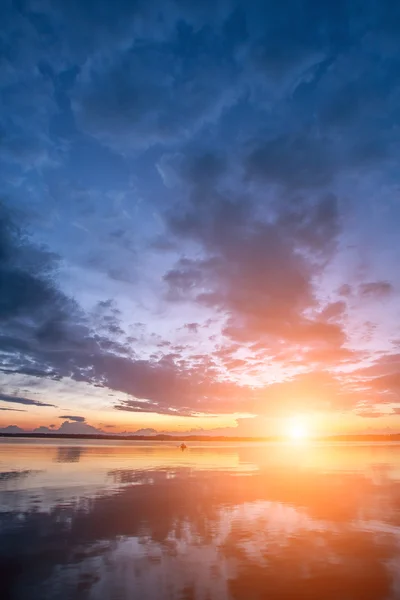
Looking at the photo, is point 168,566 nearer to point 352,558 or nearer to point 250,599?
point 250,599

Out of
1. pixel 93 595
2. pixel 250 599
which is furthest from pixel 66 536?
pixel 250 599

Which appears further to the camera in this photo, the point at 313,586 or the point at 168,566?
the point at 168,566

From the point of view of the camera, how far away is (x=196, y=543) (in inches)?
756

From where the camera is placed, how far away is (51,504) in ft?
91.5

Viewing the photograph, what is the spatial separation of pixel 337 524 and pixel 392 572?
28.3ft

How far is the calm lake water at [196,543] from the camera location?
13672mm

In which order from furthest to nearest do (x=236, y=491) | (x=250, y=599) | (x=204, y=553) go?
(x=236, y=491) < (x=204, y=553) < (x=250, y=599)

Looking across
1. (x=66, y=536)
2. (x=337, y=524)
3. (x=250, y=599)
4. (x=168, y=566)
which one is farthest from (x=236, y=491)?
(x=250, y=599)

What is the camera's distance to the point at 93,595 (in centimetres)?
1284

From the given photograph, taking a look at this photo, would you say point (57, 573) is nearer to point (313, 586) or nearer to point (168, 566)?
point (168, 566)

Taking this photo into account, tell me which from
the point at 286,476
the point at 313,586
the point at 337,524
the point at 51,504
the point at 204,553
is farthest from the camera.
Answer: the point at 286,476

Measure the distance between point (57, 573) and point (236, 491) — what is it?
2329cm

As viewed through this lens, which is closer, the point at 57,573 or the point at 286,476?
the point at 57,573

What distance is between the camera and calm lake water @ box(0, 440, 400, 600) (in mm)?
13672
